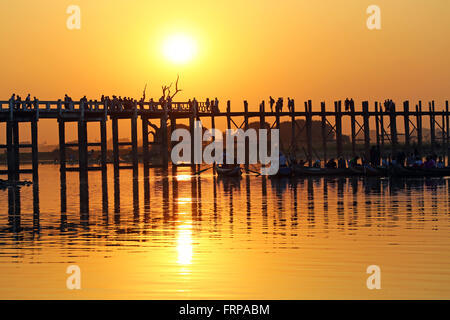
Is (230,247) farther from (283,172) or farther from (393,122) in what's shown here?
(393,122)

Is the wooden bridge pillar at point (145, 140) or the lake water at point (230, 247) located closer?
the lake water at point (230, 247)

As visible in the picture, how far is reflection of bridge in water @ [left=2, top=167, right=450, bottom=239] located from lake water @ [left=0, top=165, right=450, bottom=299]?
0.08m

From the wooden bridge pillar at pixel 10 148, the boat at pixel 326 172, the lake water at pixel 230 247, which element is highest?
the wooden bridge pillar at pixel 10 148

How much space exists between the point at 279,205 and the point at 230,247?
1370cm

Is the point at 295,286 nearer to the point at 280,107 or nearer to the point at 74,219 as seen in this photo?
the point at 74,219

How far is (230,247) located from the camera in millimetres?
22078

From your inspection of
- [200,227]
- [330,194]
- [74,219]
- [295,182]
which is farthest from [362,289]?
[295,182]

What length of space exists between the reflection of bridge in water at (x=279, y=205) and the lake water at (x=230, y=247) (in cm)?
8

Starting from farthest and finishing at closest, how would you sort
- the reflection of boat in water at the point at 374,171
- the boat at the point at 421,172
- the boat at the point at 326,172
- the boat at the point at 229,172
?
the boat at the point at 229,172 < the boat at the point at 326,172 < the reflection of boat in water at the point at 374,171 < the boat at the point at 421,172

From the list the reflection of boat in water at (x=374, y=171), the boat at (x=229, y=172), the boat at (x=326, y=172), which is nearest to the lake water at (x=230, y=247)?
the reflection of boat in water at (x=374, y=171)

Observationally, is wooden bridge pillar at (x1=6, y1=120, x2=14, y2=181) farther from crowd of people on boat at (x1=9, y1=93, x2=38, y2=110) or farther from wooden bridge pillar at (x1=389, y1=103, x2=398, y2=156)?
wooden bridge pillar at (x1=389, y1=103, x2=398, y2=156)

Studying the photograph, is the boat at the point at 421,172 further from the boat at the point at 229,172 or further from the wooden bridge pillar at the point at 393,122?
the wooden bridge pillar at the point at 393,122

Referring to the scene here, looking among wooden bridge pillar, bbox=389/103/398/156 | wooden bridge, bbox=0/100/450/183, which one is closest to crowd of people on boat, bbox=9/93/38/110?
wooden bridge, bbox=0/100/450/183

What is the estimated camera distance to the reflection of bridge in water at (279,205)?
28125 mm
